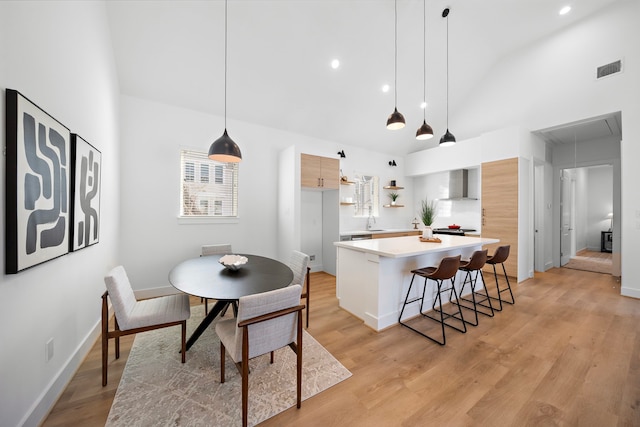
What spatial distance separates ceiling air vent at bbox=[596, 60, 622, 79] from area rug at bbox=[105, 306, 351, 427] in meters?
5.88

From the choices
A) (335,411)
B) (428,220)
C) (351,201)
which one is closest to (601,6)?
(428,220)

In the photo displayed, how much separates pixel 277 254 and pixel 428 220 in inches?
109

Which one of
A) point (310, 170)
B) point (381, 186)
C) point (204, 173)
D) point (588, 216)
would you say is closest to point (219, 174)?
point (204, 173)

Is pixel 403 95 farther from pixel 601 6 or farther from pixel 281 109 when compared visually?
pixel 601 6

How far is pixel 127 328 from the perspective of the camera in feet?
5.72

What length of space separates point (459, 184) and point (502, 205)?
3.90 ft

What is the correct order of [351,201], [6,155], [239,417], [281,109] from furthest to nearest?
[351,201], [281,109], [239,417], [6,155]

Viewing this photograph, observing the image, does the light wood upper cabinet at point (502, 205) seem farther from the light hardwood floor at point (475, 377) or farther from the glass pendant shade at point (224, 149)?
the glass pendant shade at point (224, 149)

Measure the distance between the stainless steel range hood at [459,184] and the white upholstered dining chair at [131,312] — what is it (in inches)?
227

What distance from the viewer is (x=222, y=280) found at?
194 centimetres

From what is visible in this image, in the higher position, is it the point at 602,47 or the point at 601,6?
the point at 601,6

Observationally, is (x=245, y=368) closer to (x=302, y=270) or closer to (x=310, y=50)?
(x=302, y=270)

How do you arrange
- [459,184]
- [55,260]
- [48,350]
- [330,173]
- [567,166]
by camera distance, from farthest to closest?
[459,184] < [567,166] < [330,173] < [55,260] < [48,350]

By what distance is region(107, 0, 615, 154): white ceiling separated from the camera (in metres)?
2.90
